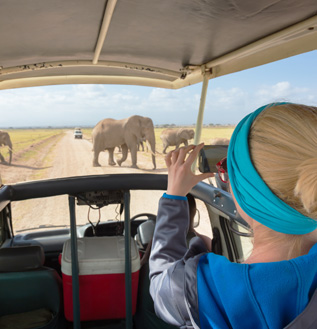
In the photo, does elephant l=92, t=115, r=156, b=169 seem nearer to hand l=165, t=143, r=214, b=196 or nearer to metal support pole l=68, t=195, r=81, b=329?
metal support pole l=68, t=195, r=81, b=329

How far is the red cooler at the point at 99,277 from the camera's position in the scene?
165 cm

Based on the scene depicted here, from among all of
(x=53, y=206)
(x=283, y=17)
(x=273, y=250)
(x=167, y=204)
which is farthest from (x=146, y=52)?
(x=273, y=250)

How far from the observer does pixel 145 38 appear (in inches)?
92.6

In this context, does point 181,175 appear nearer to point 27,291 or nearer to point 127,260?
point 127,260

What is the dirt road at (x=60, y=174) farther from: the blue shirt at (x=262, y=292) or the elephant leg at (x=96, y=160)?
the blue shirt at (x=262, y=292)

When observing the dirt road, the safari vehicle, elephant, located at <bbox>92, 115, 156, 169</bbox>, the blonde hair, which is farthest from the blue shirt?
elephant, located at <bbox>92, 115, 156, 169</bbox>

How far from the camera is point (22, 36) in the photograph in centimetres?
218

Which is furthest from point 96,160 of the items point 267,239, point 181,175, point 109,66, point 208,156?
point 267,239

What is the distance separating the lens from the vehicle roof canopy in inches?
70.8

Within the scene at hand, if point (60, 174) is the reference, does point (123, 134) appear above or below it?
above

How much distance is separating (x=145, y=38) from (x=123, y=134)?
575cm

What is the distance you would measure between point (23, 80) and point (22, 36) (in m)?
1.08

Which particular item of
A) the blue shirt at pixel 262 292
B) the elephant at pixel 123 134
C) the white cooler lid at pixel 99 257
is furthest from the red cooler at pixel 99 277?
the elephant at pixel 123 134

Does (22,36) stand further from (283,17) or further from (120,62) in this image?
(283,17)
